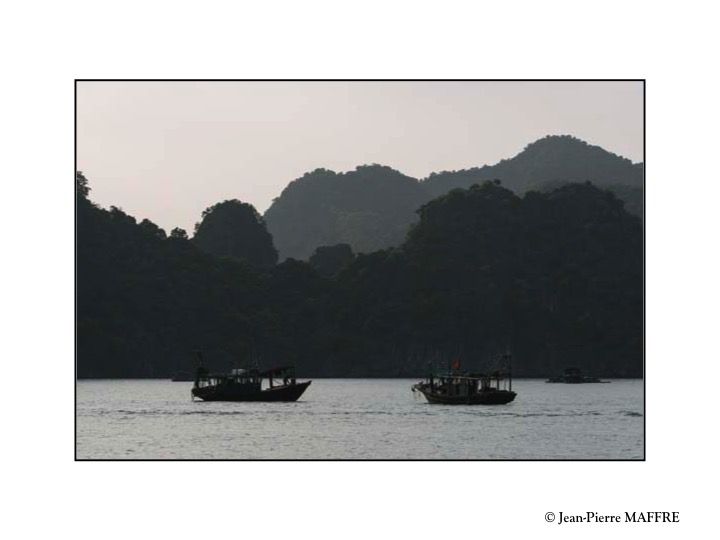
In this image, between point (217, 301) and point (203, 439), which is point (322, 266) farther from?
point (203, 439)

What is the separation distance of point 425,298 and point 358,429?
96397mm

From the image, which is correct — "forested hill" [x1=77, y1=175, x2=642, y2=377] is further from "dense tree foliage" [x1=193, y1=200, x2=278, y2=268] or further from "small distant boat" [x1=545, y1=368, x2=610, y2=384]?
"small distant boat" [x1=545, y1=368, x2=610, y2=384]

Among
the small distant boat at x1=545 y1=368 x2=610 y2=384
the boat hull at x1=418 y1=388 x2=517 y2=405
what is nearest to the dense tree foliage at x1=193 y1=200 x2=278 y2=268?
the small distant boat at x1=545 y1=368 x2=610 y2=384

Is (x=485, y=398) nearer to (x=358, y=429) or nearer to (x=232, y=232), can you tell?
(x=358, y=429)

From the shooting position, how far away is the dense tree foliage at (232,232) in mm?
170125

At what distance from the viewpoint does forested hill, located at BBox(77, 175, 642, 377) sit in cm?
14975

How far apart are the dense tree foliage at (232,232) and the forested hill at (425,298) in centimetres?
924

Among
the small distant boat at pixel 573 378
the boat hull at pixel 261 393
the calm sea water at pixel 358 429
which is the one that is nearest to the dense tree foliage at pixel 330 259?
the small distant boat at pixel 573 378

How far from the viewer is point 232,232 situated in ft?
555

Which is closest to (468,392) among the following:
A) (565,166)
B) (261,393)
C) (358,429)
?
(261,393)

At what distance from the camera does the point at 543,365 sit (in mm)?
157625

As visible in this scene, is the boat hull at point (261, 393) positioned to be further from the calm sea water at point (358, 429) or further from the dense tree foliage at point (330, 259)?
the dense tree foliage at point (330, 259)

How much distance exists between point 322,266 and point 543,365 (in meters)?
36.0

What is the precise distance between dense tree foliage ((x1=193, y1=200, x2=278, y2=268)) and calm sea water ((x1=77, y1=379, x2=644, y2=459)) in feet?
242
